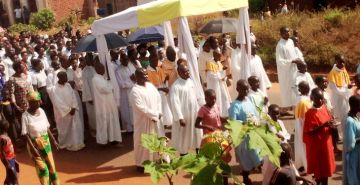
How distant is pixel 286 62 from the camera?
1020cm

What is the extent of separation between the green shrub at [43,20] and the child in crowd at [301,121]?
24931 mm

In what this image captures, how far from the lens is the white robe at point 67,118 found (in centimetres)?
953

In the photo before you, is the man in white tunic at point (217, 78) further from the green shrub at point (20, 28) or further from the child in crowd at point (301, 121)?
the green shrub at point (20, 28)

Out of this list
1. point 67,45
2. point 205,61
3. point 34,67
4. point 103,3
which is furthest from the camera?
point 103,3

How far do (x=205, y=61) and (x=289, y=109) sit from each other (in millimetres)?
2035

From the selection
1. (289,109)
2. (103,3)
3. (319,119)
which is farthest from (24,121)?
(103,3)

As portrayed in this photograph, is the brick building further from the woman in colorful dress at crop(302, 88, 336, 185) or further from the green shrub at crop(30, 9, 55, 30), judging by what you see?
the woman in colorful dress at crop(302, 88, 336, 185)

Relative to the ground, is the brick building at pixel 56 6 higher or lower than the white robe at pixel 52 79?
higher

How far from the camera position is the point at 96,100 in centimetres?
940

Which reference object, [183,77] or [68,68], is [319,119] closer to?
[183,77]

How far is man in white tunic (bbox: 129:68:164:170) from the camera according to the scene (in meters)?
7.80

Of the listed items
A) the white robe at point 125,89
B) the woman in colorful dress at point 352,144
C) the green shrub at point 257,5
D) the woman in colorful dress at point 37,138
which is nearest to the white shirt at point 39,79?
the white robe at point 125,89

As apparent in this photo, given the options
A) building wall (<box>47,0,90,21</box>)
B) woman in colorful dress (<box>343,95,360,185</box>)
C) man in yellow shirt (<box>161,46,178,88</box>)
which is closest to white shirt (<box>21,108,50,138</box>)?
man in yellow shirt (<box>161,46,178,88</box>)

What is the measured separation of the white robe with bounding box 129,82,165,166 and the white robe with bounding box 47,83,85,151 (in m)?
2.07
